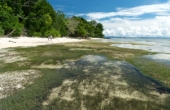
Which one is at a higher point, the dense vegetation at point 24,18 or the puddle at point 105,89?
the dense vegetation at point 24,18

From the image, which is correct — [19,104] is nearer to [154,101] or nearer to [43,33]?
[154,101]

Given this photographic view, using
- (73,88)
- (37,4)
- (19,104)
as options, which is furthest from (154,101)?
(37,4)

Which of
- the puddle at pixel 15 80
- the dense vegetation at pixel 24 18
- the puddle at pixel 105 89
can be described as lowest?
the puddle at pixel 105 89

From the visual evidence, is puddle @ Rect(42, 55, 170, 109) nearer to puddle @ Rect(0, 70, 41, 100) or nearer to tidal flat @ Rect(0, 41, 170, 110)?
tidal flat @ Rect(0, 41, 170, 110)

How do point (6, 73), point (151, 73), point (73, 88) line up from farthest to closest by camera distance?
point (151, 73) < point (6, 73) < point (73, 88)

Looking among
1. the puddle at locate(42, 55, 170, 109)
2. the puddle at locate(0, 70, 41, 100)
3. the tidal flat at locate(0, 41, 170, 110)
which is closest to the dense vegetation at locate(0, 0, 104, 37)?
the puddle at locate(0, 70, 41, 100)

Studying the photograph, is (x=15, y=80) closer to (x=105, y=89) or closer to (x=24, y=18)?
(x=105, y=89)

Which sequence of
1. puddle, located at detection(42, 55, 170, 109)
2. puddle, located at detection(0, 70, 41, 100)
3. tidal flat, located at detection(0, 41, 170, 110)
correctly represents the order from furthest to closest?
1. puddle, located at detection(0, 70, 41, 100)
2. puddle, located at detection(42, 55, 170, 109)
3. tidal flat, located at detection(0, 41, 170, 110)

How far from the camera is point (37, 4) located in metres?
64.7

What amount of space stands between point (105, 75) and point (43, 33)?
61208 mm

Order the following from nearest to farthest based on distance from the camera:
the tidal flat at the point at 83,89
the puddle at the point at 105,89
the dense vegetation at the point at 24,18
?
the tidal flat at the point at 83,89, the puddle at the point at 105,89, the dense vegetation at the point at 24,18

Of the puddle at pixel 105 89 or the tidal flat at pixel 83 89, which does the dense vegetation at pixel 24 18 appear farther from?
the puddle at pixel 105 89

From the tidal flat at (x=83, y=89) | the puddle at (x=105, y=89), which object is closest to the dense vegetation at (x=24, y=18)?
the tidal flat at (x=83, y=89)

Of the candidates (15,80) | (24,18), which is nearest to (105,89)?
(15,80)
